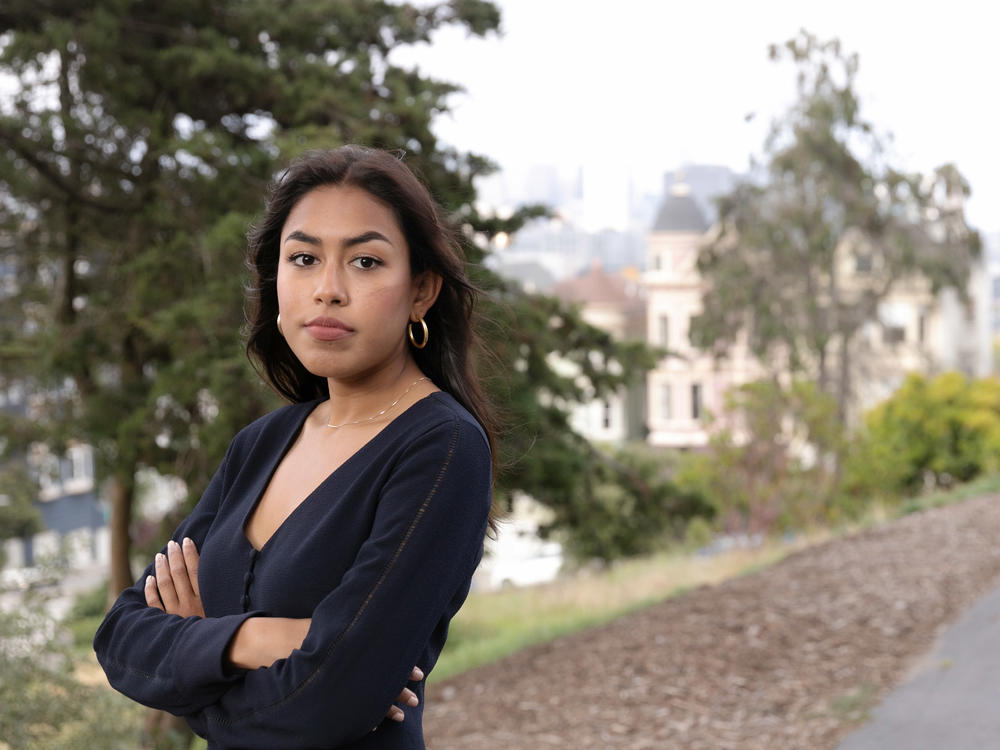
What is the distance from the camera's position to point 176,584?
1.70 metres

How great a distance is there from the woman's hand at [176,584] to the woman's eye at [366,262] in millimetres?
526

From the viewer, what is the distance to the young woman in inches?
56.7

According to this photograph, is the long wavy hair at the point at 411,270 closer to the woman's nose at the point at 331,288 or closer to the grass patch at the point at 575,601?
the woman's nose at the point at 331,288

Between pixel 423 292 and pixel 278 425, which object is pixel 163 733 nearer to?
pixel 278 425

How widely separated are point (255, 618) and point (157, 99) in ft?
24.8

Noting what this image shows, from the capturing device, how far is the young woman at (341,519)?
1441 millimetres

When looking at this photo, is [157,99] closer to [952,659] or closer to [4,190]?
[4,190]

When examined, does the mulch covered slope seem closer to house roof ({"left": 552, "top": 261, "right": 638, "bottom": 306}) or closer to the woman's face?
the woman's face

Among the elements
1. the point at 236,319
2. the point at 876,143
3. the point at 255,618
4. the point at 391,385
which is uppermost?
the point at 876,143

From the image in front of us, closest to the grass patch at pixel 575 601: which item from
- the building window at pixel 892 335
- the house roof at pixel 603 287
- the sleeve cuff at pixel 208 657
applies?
the sleeve cuff at pixel 208 657

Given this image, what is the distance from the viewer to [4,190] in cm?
938

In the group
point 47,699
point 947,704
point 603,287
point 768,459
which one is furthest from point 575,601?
point 603,287

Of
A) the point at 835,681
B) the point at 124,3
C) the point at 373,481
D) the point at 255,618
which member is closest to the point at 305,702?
the point at 255,618

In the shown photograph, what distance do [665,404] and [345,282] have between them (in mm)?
38181
